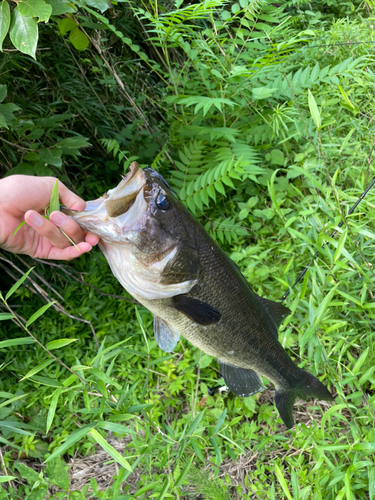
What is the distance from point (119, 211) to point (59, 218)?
25cm

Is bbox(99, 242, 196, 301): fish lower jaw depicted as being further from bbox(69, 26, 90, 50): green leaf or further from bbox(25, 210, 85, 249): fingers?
bbox(69, 26, 90, 50): green leaf

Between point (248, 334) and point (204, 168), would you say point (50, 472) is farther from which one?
point (204, 168)

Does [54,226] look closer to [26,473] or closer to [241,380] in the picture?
[26,473]

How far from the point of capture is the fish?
4.85 feet

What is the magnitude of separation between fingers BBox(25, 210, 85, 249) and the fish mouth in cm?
5

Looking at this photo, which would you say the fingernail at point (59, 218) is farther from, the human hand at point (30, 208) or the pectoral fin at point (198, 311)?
the pectoral fin at point (198, 311)

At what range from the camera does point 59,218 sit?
142cm

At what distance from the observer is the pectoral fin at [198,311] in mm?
1581

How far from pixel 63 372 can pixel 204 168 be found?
226cm

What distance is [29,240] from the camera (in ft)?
6.22

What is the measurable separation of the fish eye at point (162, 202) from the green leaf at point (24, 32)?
792 millimetres

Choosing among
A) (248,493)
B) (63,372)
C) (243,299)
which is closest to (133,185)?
(243,299)

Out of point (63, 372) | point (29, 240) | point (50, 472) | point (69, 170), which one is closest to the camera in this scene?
point (50, 472)

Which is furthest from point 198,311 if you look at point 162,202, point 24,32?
point 24,32
